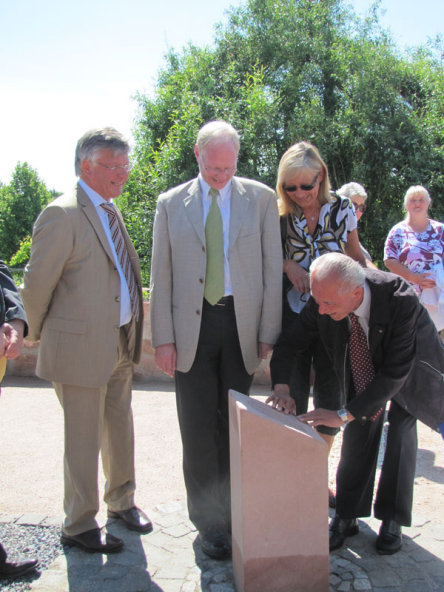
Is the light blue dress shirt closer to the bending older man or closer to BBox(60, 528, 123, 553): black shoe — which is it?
the bending older man

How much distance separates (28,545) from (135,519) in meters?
0.57

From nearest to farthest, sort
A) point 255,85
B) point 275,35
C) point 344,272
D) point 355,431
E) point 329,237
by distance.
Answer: point 344,272, point 355,431, point 329,237, point 255,85, point 275,35

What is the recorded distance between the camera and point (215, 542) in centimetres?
292

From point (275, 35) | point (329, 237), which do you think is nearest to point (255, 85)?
point (275, 35)

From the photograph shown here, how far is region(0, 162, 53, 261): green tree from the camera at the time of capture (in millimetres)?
26109

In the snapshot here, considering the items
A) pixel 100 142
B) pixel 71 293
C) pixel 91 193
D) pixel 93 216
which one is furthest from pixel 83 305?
pixel 100 142

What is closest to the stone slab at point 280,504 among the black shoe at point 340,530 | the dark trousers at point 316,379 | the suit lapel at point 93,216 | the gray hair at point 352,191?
the black shoe at point 340,530

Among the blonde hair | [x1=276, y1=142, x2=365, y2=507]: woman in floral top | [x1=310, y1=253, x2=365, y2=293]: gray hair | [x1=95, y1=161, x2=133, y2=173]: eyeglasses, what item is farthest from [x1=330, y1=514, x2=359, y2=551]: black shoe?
[x1=95, y1=161, x2=133, y2=173]: eyeglasses

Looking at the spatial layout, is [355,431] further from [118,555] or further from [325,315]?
[118,555]

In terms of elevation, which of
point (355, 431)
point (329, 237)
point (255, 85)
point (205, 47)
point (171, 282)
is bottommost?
point (355, 431)

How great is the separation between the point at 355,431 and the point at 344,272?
3.05ft

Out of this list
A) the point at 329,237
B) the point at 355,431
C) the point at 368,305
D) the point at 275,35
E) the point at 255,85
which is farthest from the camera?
the point at 275,35

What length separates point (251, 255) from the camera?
300 centimetres

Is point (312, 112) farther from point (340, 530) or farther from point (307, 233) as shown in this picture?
point (340, 530)
